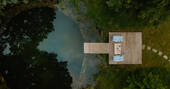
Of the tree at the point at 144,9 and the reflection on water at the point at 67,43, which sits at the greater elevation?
the tree at the point at 144,9

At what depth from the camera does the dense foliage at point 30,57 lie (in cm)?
579

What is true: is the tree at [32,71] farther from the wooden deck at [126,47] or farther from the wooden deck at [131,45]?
the wooden deck at [131,45]

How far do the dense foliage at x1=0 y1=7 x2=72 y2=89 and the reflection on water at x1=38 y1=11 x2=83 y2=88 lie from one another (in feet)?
0.57

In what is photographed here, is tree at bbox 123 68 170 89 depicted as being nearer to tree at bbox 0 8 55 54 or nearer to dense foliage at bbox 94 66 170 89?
dense foliage at bbox 94 66 170 89

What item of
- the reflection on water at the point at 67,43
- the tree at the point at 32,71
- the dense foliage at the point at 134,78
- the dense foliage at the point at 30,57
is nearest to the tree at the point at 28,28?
the dense foliage at the point at 30,57

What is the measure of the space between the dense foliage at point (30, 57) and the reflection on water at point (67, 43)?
17cm

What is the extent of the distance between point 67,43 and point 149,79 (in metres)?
2.86

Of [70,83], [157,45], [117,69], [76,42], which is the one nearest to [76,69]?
[70,83]

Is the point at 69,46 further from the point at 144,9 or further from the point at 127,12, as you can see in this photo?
the point at 144,9

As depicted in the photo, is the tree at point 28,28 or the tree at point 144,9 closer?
the tree at point 144,9

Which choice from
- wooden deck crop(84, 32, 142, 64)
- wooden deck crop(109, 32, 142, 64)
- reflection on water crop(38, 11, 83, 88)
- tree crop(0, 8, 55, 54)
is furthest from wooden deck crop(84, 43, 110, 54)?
tree crop(0, 8, 55, 54)

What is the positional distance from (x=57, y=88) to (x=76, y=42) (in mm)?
1742

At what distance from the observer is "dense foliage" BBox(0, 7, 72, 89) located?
579 cm

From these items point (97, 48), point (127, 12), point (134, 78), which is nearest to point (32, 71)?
point (97, 48)
